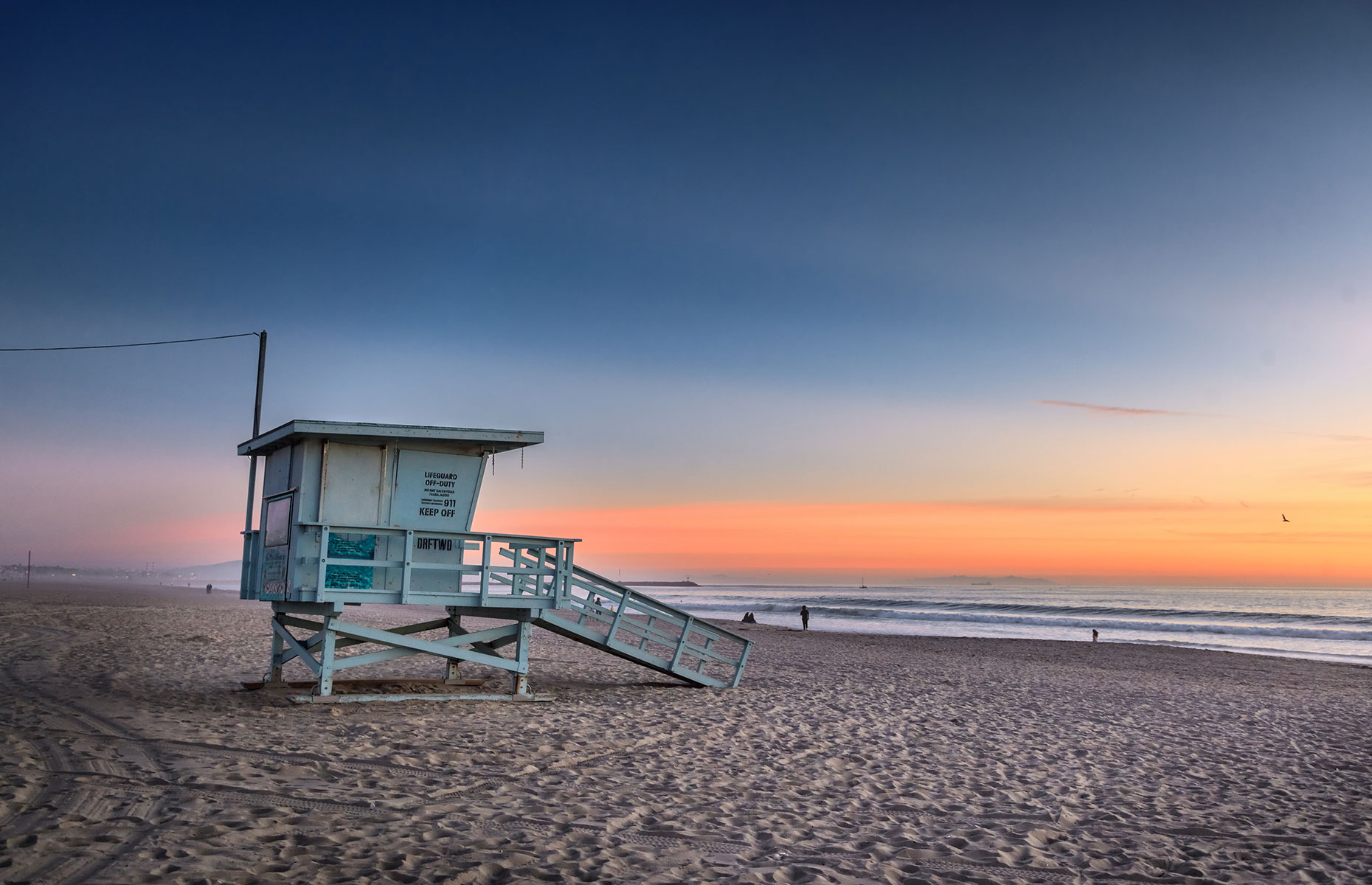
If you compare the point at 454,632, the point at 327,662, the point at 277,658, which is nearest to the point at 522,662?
the point at 454,632

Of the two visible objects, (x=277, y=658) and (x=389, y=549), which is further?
(x=277, y=658)

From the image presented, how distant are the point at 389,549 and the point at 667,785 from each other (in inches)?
240

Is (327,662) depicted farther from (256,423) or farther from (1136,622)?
(1136,622)

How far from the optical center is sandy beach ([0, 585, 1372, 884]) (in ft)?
18.5

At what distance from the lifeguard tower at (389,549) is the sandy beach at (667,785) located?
0.97m

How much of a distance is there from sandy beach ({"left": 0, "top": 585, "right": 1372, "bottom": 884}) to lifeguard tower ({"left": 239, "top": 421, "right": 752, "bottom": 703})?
0.97m

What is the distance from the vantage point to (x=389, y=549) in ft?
40.2

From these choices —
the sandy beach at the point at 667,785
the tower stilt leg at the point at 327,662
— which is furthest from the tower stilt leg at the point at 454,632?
the tower stilt leg at the point at 327,662

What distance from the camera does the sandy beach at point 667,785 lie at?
5641mm

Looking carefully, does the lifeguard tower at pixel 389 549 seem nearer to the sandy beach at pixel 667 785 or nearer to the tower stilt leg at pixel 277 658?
the tower stilt leg at pixel 277 658

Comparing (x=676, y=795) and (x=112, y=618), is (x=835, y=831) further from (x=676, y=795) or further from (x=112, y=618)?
(x=112, y=618)

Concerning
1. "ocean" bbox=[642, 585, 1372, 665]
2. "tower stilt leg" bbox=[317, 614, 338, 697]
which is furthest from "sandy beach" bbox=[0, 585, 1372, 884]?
"ocean" bbox=[642, 585, 1372, 665]

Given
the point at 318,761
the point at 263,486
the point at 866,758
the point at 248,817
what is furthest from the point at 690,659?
the point at 248,817

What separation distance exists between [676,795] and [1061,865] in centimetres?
295
